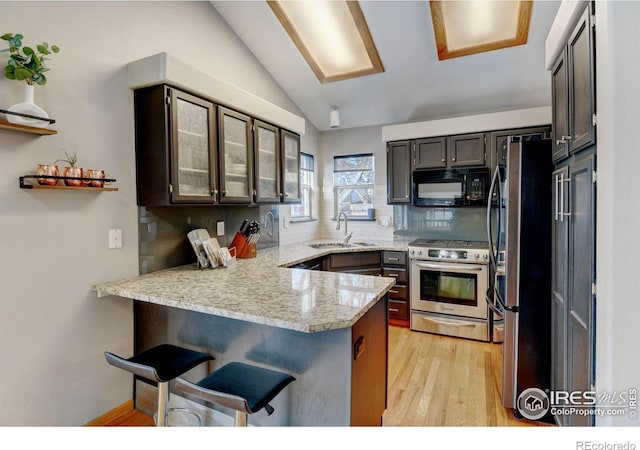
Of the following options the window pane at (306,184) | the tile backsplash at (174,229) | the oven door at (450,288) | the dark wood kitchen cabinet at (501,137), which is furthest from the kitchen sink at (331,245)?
the dark wood kitchen cabinet at (501,137)

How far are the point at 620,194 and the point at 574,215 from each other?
406 millimetres

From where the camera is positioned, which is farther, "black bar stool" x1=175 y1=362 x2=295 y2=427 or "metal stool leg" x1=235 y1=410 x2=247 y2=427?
"metal stool leg" x1=235 y1=410 x2=247 y2=427

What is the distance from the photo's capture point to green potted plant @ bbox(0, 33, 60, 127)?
58.1 inches

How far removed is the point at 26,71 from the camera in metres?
1.49

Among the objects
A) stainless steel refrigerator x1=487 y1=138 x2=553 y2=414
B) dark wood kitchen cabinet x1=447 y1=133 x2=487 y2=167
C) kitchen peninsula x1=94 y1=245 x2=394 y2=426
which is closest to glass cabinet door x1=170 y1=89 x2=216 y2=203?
kitchen peninsula x1=94 y1=245 x2=394 y2=426

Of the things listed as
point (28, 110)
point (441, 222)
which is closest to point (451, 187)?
point (441, 222)

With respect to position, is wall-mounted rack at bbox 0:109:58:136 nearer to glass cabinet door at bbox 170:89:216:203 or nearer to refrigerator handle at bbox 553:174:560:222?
glass cabinet door at bbox 170:89:216:203

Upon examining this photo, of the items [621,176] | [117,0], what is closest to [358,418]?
[621,176]

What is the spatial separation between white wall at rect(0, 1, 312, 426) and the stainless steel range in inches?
105

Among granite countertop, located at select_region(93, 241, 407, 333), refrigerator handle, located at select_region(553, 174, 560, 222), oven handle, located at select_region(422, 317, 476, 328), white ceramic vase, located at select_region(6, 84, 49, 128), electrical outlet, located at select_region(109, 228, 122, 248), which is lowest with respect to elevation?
oven handle, located at select_region(422, 317, 476, 328)

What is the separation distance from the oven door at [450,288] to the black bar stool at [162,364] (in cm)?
242

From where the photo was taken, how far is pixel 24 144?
1594mm
